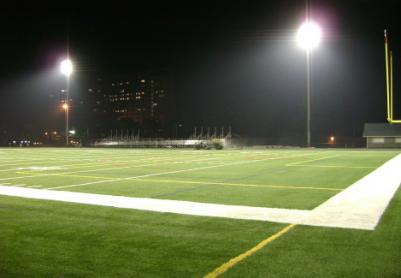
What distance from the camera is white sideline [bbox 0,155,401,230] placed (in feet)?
25.3

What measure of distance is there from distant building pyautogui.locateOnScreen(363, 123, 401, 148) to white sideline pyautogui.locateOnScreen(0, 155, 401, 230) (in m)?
55.1

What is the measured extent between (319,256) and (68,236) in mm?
3598

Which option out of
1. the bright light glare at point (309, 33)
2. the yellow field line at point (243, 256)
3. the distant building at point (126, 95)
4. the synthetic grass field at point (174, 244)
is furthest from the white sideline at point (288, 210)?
the distant building at point (126, 95)

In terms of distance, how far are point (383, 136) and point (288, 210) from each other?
2389 inches

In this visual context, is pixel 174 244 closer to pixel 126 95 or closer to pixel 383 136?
pixel 383 136

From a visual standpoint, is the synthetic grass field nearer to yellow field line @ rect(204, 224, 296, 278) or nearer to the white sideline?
yellow field line @ rect(204, 224, 296, 278)

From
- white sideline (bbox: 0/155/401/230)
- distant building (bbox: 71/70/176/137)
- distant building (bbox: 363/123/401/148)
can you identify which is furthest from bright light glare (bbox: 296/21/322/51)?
distant building (bbox: 71/70/176/137)

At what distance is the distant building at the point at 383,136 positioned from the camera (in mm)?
63281

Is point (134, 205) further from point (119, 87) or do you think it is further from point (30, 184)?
point (119, 87)

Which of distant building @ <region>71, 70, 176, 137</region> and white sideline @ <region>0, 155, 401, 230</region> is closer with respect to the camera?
white sideline @ <region>0, 155, 401, 230</region>

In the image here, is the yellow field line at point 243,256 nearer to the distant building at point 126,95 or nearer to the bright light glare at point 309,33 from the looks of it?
the bright light glare at point 309,33

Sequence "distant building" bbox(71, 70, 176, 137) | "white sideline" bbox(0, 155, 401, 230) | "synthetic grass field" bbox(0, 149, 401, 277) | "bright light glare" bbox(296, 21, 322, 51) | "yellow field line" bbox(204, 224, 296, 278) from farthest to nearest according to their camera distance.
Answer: "distant building" bbox(71, 70, 176, 137) → "bright light glare" bbox(296, 21, 322, 51) → "white sideline" bbox(0, 155, 401, 230) → "synthetic grass field" bbox(0, 149, 401, 277) → "yellow field line" bbox(204, 224, 296, 278)

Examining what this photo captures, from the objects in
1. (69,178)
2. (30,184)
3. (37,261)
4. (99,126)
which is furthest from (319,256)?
(99,126)

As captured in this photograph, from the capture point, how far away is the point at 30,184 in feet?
45.5
